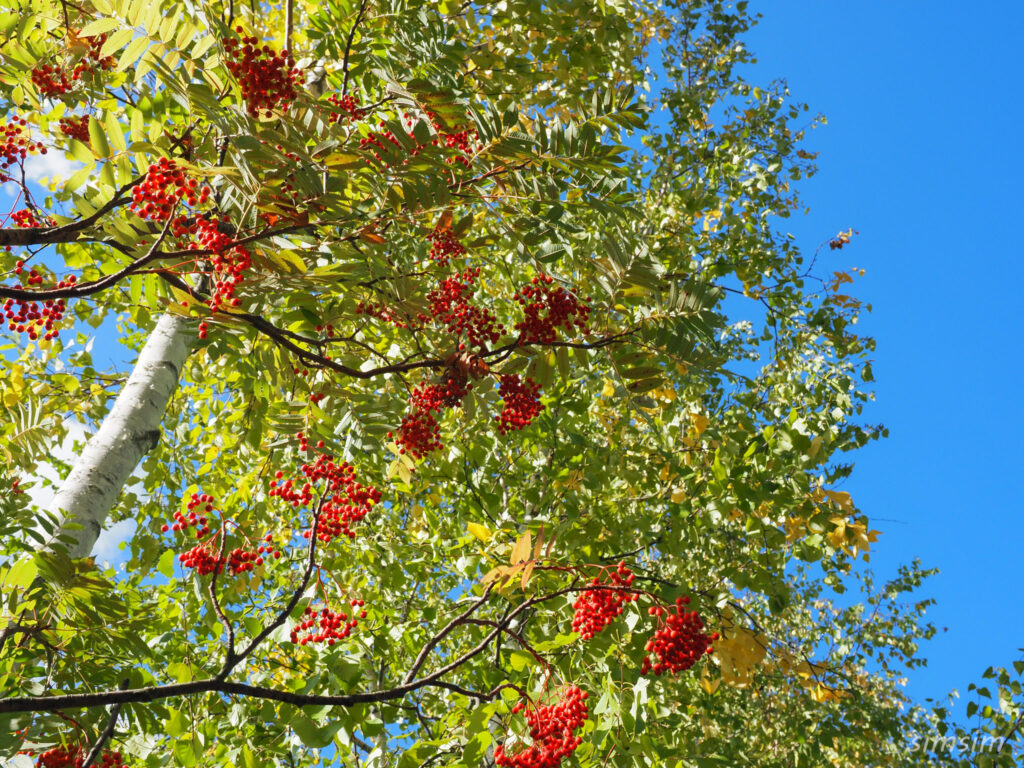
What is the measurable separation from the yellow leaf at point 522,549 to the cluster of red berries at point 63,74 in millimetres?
2369

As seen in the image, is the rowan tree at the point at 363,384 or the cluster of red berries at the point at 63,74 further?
the cluster of red berries at the point at 63,74

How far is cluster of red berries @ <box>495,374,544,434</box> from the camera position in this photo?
283cm

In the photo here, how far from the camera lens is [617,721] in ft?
7.46

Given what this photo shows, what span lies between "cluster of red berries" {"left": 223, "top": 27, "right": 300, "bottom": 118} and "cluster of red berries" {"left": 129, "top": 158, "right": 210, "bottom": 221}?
32 centimetres

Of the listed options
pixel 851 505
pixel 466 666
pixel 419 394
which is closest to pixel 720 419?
pixel 851 505

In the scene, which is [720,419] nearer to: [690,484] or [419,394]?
[690,484]

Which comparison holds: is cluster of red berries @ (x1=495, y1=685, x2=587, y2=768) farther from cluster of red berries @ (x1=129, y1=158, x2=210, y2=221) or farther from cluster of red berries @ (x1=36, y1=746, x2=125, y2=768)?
cluster of red berries @ (x1=129, y1=158, x2=210, y2=221)

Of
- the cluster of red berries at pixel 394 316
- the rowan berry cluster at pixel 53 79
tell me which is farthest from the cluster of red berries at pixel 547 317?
the rowan berry cluster at pixel 53 79

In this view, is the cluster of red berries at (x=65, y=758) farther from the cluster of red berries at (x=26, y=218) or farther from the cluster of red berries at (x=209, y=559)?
the cluster of red berries at (x=26, y=218)

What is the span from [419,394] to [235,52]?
1490 mm

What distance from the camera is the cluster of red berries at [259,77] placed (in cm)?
220

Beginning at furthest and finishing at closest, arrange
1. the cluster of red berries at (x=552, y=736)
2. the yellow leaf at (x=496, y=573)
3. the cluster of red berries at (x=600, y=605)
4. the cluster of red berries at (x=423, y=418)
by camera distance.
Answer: the cluster of red berries at (x=423, y=418)
the cluster of red berries at (x=600, y=605)
the cluster of red berries at (x=552, y=736)
the yellow leaf at (x=496, y=573)

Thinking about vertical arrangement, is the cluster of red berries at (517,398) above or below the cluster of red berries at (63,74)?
below

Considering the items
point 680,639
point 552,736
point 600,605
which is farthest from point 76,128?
point 680,639
